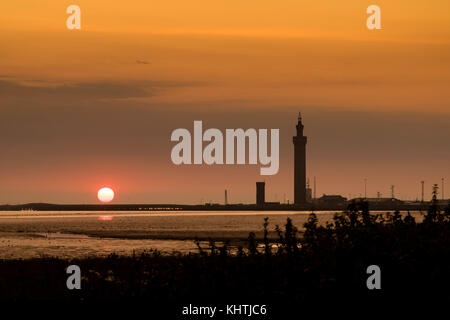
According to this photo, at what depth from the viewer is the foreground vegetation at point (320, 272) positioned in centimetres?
2155

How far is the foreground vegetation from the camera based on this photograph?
70.7 feet

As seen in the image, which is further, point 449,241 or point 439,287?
point 449,241

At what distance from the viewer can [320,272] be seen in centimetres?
2206

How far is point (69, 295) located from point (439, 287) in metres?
10.7

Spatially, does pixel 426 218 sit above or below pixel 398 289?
above

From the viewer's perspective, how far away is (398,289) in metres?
21.9
